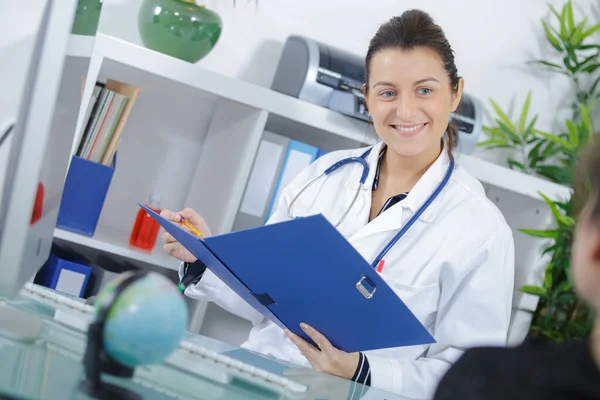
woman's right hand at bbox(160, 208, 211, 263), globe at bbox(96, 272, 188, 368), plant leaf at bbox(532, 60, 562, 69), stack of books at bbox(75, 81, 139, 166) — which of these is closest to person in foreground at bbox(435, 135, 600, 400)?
globe at bbox(96, 272, 188, 368)

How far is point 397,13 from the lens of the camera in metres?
2.62

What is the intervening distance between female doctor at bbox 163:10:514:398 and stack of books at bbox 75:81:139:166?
52cm

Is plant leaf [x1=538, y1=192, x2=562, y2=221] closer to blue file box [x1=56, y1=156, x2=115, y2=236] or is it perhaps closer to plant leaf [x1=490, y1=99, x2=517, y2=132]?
plant leaf [x1=490, y1=99, x2=517, y2=132]

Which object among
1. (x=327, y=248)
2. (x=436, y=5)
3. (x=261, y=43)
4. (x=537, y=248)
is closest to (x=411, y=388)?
(x=327, y=248)

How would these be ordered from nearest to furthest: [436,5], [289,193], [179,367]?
[179,367] → [289,193] → [436,5]

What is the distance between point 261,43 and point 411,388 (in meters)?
1.42

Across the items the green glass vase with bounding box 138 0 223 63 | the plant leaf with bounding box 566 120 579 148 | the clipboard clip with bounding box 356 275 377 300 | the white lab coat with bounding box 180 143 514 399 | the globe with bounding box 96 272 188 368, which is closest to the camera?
the globe with bounding box 96 272 188 368

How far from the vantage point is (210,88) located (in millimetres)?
2094

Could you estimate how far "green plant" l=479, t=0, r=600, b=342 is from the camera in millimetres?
2455

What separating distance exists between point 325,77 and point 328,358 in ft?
3.53

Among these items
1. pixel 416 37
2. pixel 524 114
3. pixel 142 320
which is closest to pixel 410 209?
pixel 416 37

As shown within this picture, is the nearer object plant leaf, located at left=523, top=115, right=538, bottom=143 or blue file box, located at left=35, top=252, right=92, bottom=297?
blue file box, located at left=35, top=252, right=92, bottom=297

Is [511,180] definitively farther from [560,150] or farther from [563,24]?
[563,24]

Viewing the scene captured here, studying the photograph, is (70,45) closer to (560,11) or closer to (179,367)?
(179,367)
